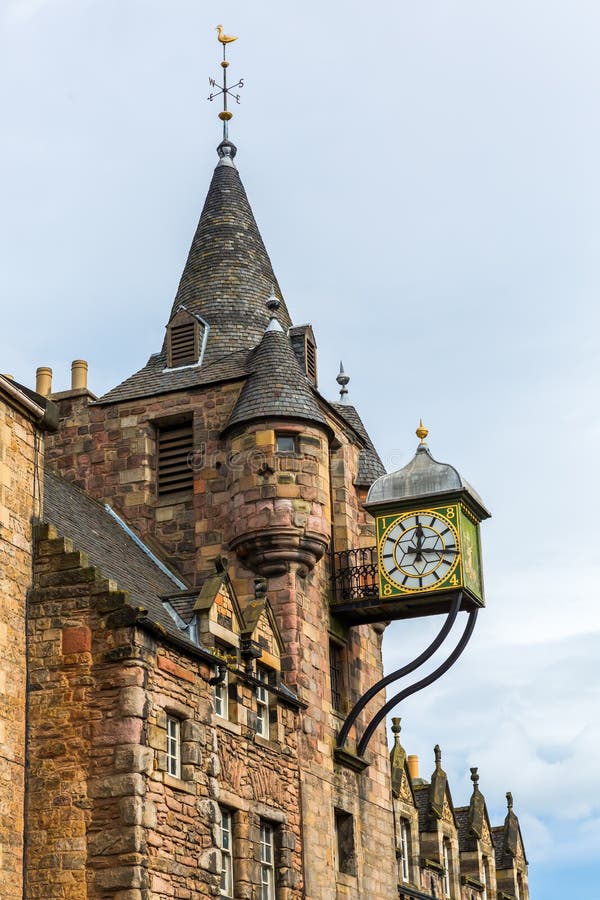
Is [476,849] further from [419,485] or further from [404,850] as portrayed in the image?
[419,485]

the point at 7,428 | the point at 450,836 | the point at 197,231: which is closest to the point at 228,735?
the point at 7,428

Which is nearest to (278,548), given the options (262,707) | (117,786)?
(262,707)

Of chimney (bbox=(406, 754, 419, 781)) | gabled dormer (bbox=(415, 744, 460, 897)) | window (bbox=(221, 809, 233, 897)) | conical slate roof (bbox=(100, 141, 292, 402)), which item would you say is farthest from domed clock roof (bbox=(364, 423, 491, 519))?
chimney (bbox=(406, 754, 419, 781))

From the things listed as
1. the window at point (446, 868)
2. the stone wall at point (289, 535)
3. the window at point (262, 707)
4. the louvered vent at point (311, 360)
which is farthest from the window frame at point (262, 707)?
the window at point (446, 868)

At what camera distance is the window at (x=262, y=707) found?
28.4 metres

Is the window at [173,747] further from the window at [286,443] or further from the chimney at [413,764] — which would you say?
the chimney at [413,764]

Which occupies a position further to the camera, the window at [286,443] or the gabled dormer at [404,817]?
the gabled dormer at [404,817]

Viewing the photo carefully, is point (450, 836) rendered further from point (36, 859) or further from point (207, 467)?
point (36, 859)

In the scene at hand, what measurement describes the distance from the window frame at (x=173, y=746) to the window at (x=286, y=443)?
7616mm

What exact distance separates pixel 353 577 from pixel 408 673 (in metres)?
A: 2.47

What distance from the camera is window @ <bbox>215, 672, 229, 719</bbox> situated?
27.0 meters

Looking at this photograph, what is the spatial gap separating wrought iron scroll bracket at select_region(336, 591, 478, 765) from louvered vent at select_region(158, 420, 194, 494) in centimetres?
528

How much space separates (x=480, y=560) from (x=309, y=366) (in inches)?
223

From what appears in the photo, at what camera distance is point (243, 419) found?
31.6 m
